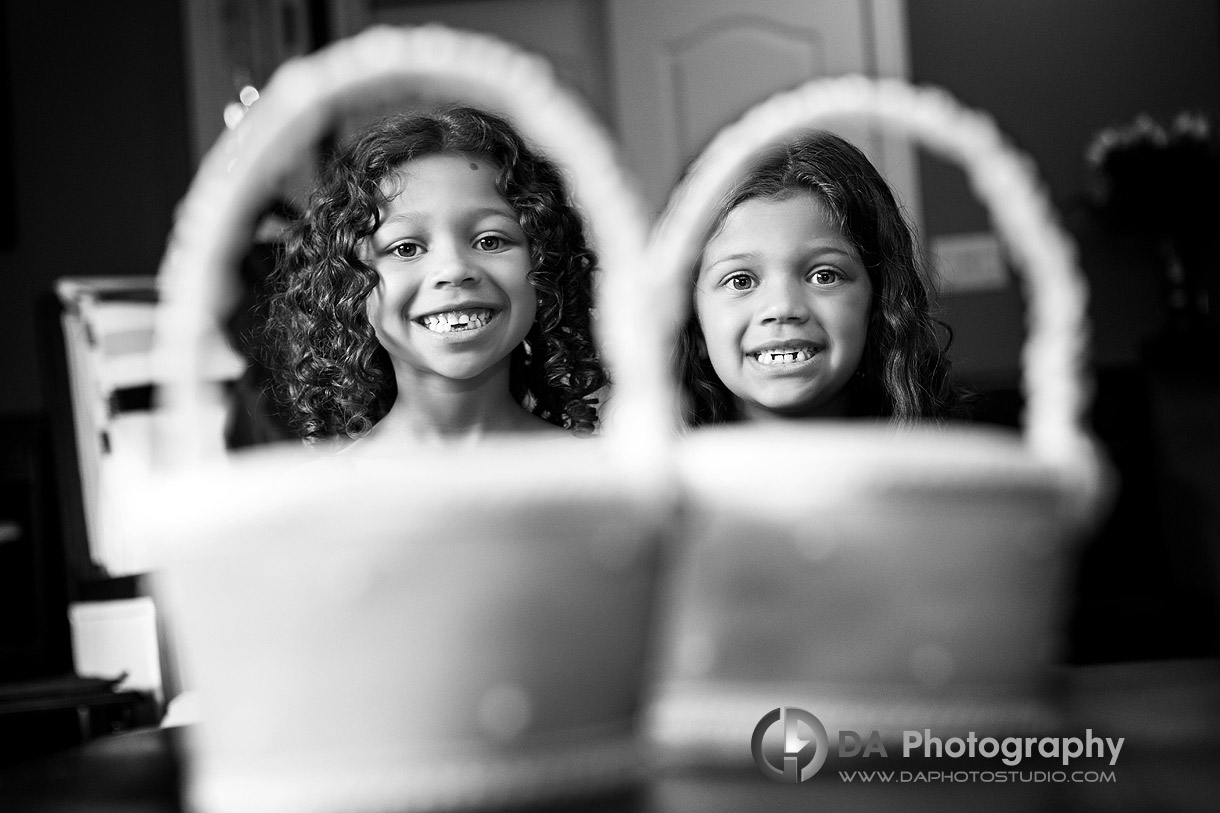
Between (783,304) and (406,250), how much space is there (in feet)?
1.10

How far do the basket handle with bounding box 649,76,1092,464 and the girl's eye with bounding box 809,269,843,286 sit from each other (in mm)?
448

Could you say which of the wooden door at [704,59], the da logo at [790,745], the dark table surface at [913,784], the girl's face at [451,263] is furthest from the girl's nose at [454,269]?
the wooden door at [704,59]

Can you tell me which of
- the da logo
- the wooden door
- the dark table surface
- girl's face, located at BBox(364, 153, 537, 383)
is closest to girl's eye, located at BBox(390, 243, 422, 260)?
girl's face, located at BBox(364, 153, 537, 383)

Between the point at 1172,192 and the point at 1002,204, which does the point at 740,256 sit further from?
the point at 1172,192

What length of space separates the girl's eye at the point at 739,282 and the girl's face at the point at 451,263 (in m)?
0.20

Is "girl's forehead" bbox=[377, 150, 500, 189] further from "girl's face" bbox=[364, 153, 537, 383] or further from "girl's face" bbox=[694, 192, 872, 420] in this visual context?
"girl's face" bbox=[694, 192, 872, 420]

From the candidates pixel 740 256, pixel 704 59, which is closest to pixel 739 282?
pixel 740 256

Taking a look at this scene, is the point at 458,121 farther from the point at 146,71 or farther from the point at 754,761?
the point at 146,71

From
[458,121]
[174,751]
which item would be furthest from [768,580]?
[458,121]

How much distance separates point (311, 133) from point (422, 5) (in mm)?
3032

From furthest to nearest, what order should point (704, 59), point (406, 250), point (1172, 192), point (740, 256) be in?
point (704, 59) < point (1172, 192) < point (406, 250) < point (740, 256)

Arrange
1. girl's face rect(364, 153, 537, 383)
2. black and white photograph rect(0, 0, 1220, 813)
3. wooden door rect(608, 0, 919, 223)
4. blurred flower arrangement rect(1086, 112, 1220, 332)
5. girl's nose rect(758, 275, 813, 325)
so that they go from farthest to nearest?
1. wooden door rect(608, 0, 919, 223)
2. blurred flower arrangement rect(1086, 112, 1220, 332)
3. girl's face rect(364, 153, 537, 383)
4. girl's nose rect(758, 275, 813, 325)
5. black and white photograph rect(0, 0, 1220, 813)

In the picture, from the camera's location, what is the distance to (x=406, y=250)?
3.44ft

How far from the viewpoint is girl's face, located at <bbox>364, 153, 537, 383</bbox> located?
1.03 metres
